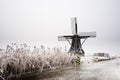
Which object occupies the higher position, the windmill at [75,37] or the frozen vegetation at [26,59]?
the windmill at [75,37]

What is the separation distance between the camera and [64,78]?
3.62 meters

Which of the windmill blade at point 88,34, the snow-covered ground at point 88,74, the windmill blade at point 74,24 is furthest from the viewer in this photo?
the windmill blade at point 88,34

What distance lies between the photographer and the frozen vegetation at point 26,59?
3.71m

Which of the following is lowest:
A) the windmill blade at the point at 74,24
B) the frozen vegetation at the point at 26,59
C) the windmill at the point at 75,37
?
the frozen vegetation at the point at 26,59

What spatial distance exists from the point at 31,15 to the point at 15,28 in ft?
3.26

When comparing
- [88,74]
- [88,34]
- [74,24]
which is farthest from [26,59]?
[88,34]

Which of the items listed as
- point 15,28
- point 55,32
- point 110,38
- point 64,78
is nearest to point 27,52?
point 64,78

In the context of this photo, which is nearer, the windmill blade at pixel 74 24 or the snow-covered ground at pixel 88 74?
the snow-covered ground at pixel 88 74

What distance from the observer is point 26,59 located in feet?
13.2

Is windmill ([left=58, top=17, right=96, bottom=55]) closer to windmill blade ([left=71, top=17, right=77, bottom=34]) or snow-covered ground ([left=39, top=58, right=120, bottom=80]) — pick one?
windmill blade ([left=71, top=17, right=77, bottom=34])

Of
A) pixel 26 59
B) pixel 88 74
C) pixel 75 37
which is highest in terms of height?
pixel 75 37

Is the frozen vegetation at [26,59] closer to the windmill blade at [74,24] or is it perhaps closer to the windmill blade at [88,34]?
the windmill blade at [74,24]

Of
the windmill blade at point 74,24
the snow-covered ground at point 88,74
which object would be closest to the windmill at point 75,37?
the windmill blade at point 74,24

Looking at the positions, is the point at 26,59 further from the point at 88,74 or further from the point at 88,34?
the point at 88,34
